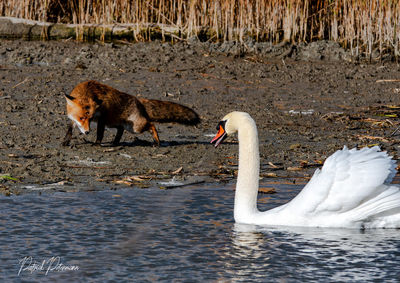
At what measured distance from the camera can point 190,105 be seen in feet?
41.7

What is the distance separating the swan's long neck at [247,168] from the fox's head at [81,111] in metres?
3.46

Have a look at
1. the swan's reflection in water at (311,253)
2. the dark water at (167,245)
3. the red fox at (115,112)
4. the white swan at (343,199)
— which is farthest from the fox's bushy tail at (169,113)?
the swan's reflection in water at (311,253)

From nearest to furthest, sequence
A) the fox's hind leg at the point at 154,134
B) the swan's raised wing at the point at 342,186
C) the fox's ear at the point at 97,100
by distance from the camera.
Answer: the swan's raised wing at the point at 342,186
the fox's ear at the point at 97,100
the fox's hind leg at the point at 154,134

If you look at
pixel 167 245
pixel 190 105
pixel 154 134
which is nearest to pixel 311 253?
pixel 167 245

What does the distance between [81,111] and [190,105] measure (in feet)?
9.43

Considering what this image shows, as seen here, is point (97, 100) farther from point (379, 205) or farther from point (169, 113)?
point (379, 205)

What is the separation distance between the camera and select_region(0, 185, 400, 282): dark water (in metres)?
5.53

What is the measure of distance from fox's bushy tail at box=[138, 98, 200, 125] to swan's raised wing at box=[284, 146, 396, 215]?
4178 millimetres

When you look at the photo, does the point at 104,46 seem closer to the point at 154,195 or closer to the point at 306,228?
the point at 154,195

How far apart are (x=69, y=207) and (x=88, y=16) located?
10734 mm

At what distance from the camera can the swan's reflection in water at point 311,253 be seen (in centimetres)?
558

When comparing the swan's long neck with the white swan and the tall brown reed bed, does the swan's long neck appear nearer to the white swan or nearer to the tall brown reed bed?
the white swan

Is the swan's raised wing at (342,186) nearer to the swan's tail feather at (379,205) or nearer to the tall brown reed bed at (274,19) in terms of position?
the swan's tail feather at (379,205)

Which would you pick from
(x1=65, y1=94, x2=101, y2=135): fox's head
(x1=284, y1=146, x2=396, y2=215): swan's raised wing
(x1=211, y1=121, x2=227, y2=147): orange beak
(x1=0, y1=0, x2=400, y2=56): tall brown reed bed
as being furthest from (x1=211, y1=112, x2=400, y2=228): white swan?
(x1=0, y1=0, x2=400, y2=56): tall brown reed bed
